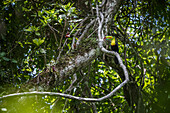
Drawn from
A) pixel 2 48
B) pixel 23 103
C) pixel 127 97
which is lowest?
pixel 127 97

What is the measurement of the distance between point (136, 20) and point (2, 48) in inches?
94.5

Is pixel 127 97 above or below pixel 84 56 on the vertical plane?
→ below

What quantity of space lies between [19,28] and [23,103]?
1.37 m

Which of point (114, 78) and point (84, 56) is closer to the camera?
point (84, 56)

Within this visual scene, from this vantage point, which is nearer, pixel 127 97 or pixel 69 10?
pixel 69 10

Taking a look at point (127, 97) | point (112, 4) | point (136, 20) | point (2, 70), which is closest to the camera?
point (2, 70)

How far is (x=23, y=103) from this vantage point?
1.77 metres

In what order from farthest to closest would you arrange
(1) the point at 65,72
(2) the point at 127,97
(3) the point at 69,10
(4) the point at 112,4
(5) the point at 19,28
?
1. (2) the point at 127,97
2. (5) the point at 19,28
3. (4) the point at 112,4
4. (3) the point at 69,10
5. (1) the point at 65,72

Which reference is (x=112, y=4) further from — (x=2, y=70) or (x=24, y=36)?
(x=2, y=70)

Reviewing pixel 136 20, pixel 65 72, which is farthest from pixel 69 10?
pixel 136 20

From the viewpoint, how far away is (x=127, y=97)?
2.97m

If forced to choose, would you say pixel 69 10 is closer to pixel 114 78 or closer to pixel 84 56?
pixel 84 56

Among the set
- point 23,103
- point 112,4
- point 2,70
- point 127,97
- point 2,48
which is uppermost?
point 112,4

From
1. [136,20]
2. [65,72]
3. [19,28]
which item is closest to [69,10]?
[65,72]
